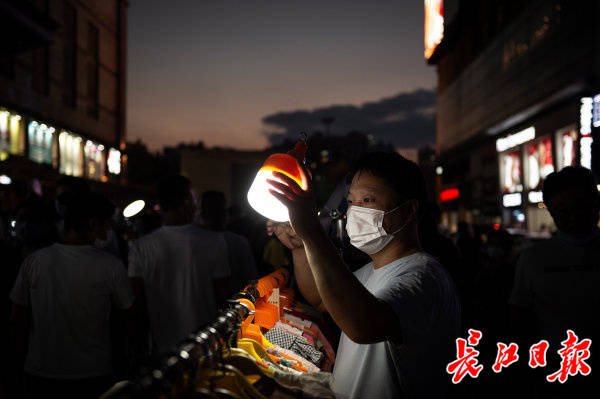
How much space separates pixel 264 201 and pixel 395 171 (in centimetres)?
62

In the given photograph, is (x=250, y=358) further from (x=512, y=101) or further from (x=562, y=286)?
(x=512, y=101)

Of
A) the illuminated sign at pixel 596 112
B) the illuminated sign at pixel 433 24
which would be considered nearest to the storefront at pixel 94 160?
the illuminated sign at pixel 596 112

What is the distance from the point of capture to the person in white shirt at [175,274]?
4.04 meters

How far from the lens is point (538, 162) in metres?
24.9

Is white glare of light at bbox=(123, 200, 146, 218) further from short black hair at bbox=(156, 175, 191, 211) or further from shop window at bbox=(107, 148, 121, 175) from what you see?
shop window at bbox=(107, 148, 121, 175)

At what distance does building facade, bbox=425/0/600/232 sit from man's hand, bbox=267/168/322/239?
6.49 meters

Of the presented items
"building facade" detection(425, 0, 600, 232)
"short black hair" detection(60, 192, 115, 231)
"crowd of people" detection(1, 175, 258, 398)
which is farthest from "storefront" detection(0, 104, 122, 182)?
"building facade" detection(425, 0, 600, 232)

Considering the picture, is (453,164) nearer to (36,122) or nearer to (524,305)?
(36,122)

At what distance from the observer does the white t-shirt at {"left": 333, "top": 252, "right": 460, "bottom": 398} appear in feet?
5.54

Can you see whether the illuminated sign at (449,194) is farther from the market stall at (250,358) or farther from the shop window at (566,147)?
the market stall at (250,358)

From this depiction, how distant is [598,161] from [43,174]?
1850 centimetres

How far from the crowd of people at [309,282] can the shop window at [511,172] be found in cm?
2462

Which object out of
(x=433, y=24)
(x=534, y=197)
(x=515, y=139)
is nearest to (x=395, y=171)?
(x=534, y=197)

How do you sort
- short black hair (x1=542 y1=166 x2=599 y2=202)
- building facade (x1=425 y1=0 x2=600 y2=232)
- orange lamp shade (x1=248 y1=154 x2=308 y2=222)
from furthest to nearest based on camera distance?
building facade (x1=425 y1=0 x2=600 y2=232)
short black hair (x1=542 y1=166 x2=599 y2=202)
orange lamp shade (x1=248 y1=154 x2=308 y2=222)
